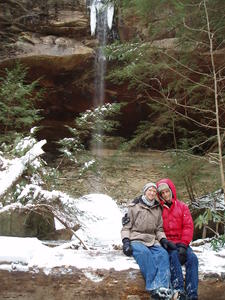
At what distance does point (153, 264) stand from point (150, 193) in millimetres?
806

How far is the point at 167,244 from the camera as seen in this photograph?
12.8 feet

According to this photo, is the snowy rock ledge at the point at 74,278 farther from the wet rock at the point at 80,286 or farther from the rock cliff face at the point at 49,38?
the rock cliff face at the point at 49,38

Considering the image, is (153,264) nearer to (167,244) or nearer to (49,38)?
(167,244)

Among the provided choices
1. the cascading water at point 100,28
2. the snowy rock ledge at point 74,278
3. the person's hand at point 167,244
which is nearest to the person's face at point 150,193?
the person's hand at point 167,244

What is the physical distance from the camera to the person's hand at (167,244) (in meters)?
3.87

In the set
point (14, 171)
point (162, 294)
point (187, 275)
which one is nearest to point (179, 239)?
point (187, 275)

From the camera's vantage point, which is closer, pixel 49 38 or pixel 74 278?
pixel 74 278

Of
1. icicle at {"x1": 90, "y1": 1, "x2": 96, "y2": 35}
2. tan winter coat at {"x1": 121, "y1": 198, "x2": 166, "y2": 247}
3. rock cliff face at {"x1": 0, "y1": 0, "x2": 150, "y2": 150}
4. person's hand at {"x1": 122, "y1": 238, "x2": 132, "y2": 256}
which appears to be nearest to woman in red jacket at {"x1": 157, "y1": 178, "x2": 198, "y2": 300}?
tan winter coat at {"x1": 121, "y1": 198, "x2": 166, "y2": 247}

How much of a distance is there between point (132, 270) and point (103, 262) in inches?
14.1

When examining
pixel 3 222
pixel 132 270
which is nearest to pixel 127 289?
pixel 132 270

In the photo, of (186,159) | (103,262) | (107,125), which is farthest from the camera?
(107,125)

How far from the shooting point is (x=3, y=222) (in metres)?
6.82

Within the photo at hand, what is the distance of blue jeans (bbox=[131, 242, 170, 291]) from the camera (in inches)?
139

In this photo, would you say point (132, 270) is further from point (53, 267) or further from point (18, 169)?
point (18, 169)
